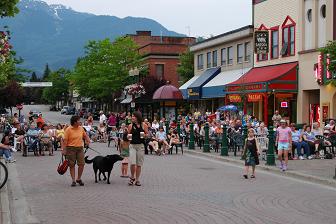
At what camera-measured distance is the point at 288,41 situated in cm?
3538

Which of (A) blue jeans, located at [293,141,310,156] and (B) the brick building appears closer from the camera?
(A) blue jeans, located at [293,141,310,156]

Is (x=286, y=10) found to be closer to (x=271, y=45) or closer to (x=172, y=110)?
(x=271, y=45)

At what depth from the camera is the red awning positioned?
33969 millimetres

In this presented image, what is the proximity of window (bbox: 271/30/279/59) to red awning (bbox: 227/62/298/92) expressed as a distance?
78 centimetres

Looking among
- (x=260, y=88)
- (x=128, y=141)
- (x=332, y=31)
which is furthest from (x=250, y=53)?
(x=128, y=141)

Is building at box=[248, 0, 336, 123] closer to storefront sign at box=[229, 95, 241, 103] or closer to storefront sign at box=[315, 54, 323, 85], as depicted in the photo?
storefront sign at box=[315, 54, 323, 85]

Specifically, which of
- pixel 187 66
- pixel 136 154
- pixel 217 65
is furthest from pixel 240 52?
pixel 136 154

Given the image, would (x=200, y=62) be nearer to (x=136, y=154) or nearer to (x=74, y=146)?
(x=136, y=154)

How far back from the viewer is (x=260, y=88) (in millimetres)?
34625

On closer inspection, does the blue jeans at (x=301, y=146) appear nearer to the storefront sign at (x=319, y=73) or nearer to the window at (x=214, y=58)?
the storefront sign at (x=319, y=73)

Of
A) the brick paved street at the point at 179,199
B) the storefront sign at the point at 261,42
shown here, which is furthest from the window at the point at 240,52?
the brick paved street at the point at 179,199

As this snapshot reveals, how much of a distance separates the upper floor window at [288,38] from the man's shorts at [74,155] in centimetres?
2340

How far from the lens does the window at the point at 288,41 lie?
3497 centimetres

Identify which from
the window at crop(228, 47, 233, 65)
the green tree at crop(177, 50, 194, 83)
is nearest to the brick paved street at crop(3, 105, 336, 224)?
the window at crop(228, 47, 233, 65)
